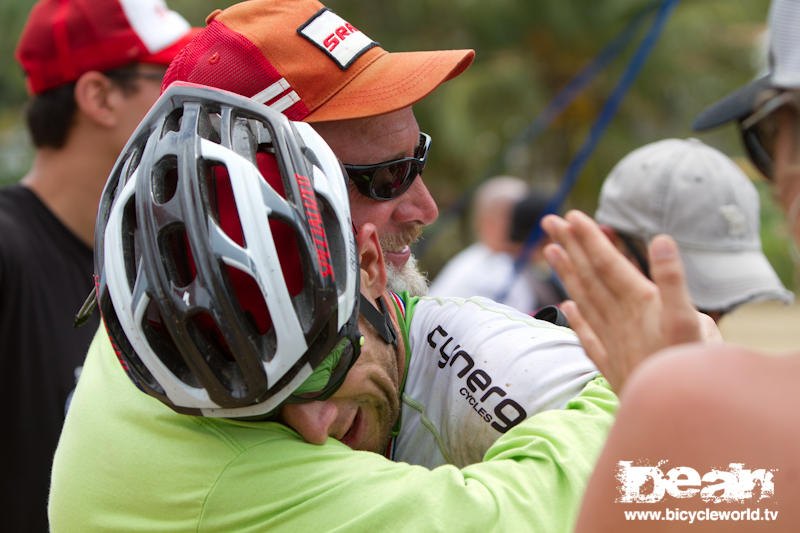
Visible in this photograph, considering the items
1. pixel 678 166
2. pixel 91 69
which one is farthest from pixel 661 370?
pixel 91 69

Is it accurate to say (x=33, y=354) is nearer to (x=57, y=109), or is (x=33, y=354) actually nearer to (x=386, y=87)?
(x=57, y=109)

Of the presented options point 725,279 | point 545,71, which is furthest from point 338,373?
point 545,71

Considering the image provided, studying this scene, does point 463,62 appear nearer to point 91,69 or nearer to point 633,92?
point 91,69

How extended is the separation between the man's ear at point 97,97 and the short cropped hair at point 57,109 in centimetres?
3

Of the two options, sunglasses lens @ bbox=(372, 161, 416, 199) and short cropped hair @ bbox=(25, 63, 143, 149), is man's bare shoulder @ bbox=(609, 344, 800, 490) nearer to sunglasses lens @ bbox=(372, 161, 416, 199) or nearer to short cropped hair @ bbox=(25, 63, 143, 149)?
sunglasses lens @ bbox=(372, 161, 416, 199)

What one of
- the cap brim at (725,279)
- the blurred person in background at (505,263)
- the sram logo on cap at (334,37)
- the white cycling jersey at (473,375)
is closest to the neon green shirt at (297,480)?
the white cycling jersey at (473,375)

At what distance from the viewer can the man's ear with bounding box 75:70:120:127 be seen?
3818 millimetres

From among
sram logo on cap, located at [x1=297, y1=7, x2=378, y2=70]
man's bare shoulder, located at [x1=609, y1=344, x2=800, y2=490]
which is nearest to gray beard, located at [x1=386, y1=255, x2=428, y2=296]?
sram logo on cap, located at [x1=297, y1=7, x2=378, y2=70]

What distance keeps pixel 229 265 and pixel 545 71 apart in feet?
66.1

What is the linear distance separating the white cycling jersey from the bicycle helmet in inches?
13.4

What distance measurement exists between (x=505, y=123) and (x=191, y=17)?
7.19m

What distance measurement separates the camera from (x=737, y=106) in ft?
4.96

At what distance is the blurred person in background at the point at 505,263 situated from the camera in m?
6.57

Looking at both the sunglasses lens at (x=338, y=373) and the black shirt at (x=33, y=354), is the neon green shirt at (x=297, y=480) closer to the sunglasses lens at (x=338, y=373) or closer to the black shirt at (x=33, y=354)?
the sunglasses lens at (x=338, y=373)
